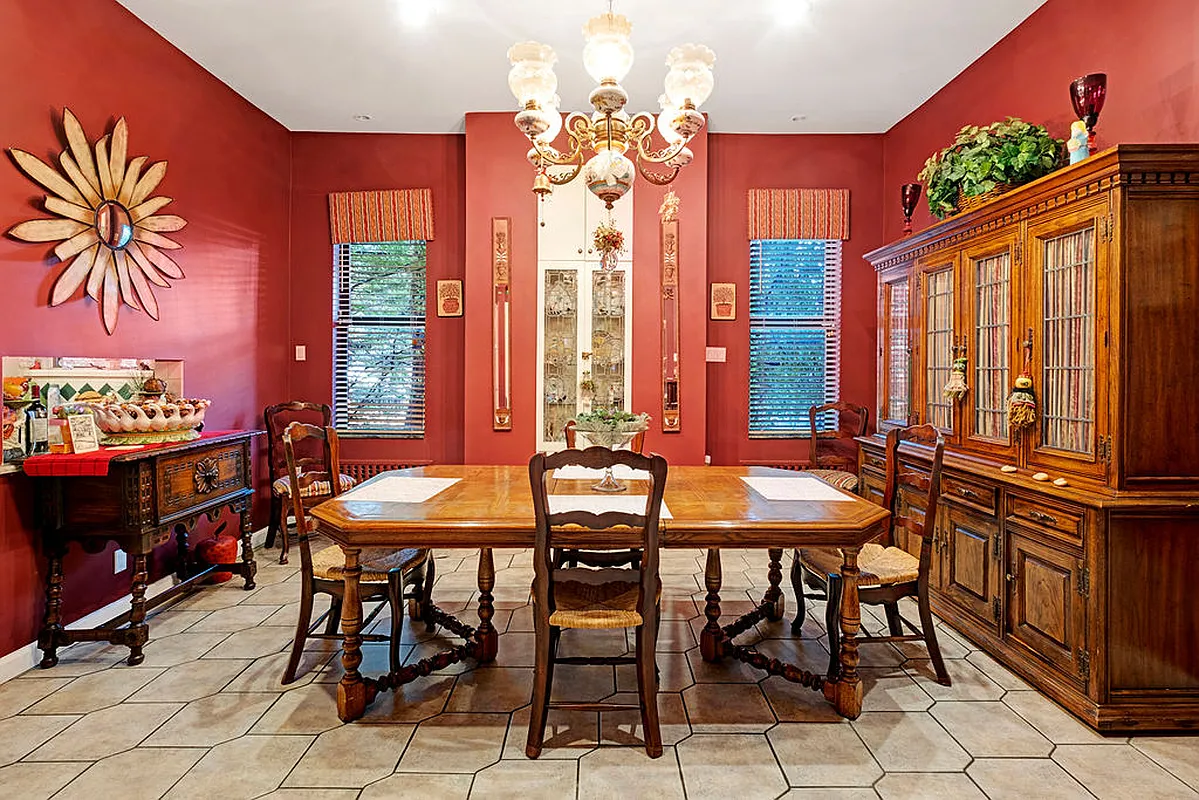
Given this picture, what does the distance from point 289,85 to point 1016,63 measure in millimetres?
4354

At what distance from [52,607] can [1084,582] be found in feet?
13.4

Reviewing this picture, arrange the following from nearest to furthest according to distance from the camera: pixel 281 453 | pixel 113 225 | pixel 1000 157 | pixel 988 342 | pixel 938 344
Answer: pixel 1000 157 → pixel 988 342 → pixel 113 225 → pixel 938 344 → pixel 281 453

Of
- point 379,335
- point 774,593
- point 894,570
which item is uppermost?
point 379,335

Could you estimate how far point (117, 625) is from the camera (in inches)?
114

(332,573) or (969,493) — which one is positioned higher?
(969,493)

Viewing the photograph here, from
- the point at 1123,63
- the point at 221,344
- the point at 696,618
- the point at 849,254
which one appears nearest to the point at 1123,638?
the point at 696,618

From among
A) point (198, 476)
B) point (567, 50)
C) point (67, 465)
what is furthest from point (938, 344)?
point (67, 465)

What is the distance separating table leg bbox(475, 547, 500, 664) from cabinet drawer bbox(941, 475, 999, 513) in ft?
7.17

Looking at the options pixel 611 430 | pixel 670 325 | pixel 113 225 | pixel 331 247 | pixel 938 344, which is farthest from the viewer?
pixel 331 247

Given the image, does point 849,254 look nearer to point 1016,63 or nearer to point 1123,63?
point 1016,63

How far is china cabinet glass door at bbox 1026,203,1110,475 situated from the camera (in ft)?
7.62

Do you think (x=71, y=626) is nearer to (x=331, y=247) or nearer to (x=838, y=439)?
(x=331, y=247)

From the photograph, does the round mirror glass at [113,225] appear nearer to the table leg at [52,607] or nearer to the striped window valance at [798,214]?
the table leg at [52,607]

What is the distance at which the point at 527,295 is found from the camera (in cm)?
478
